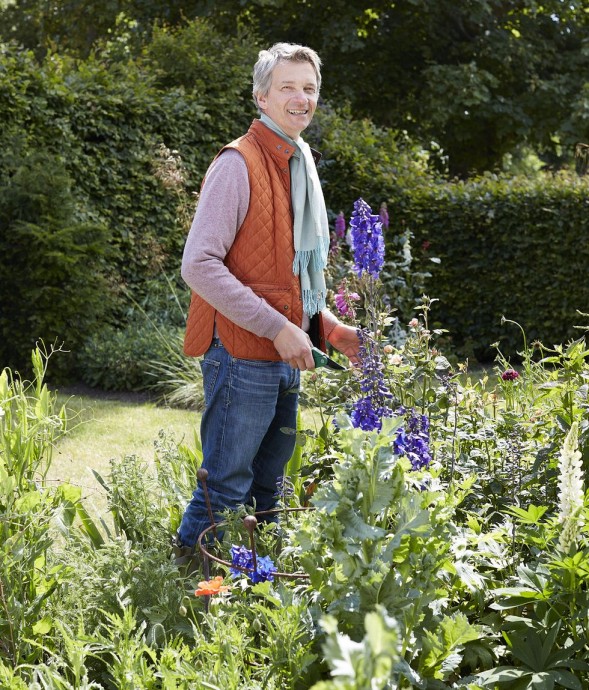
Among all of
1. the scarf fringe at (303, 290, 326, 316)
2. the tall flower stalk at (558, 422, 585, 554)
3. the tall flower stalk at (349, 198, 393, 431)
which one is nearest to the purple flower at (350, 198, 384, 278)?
the tall flower stalk at (349, 198, 393, 431)

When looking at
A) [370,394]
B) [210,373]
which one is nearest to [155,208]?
[210,373]

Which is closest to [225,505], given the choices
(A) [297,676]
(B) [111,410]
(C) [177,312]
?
(A) [297,676]

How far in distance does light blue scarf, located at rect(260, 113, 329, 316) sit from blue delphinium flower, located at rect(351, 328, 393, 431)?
12.4 inches

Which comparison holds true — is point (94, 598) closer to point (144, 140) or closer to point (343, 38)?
point (144, 140)

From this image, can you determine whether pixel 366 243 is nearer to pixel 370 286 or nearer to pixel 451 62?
pixel 370 286

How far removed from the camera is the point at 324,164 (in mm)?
9820

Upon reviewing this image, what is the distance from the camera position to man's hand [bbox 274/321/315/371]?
2582mm

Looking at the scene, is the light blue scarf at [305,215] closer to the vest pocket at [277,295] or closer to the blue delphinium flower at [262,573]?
the vest pocket at [277,295]

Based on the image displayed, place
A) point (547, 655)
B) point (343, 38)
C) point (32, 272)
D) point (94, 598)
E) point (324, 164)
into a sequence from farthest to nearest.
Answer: point (343, 38) → point (324, 164) → point (32, 272) → point (94, 598) → point (547, 655)

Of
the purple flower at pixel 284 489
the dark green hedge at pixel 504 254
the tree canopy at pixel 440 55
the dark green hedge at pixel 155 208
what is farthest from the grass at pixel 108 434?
the tree canopy at pixel 440 55

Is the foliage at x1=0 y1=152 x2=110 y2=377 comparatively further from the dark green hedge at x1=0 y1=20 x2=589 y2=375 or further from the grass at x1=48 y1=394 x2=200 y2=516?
the grass at x1=48 y1=394 x2=200 y2=516

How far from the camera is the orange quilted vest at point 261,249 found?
2709 mm

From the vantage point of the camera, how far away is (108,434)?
6012 mm

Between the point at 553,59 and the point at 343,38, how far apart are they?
370 centimetres
